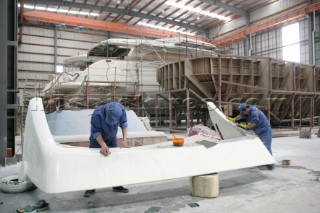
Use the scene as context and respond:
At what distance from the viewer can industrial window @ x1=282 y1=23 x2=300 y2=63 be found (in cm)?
2016

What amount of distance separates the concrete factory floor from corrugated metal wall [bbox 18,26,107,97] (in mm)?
20347

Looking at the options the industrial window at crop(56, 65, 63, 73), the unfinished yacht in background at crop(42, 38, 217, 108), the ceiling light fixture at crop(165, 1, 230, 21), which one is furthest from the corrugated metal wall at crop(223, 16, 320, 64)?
the industrial window at crop(56, 65, 63, 73)

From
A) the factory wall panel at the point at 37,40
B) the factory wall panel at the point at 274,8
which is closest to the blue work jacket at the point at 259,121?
the factory wall panel at the point at 274,8

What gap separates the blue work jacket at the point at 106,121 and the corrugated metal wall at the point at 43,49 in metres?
20.1

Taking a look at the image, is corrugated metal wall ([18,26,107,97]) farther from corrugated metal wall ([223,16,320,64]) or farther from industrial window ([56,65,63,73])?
corrugated metal wall ([223,16,320,64])

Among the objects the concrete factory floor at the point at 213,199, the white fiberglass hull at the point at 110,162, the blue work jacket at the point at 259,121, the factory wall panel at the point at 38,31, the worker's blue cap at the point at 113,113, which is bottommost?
the concrete factory floor at the point at 213,199

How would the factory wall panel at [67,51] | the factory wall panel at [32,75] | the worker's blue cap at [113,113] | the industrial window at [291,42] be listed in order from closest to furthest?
1. the worker's blue cap at [113,113]
2. the industrial window at [291,42]
3. the factory wall panel at [32,75]
4. the factory wall panel at [67,51]

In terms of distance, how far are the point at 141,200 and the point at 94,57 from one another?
12.8 metres

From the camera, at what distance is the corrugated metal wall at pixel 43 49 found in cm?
2292

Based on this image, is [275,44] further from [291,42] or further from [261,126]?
[261,126]

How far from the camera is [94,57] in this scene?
15305 millimetres

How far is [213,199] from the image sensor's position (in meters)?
3.53

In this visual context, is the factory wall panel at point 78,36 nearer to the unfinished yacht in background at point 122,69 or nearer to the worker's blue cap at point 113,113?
the unfinished yacht in background at point 122,69

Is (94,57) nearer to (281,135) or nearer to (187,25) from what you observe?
(281,135)
